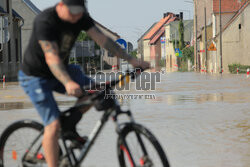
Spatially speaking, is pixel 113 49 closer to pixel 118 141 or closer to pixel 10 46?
pixel 118 141

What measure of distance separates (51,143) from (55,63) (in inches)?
26.8

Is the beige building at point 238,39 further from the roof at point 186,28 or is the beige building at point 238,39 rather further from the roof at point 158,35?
the roof at point 158,35

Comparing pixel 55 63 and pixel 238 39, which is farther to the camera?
pixel 238 39

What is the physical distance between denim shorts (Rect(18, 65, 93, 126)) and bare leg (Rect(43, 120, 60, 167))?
5 cm

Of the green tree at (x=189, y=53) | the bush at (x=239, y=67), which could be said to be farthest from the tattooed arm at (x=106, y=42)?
the green tree at (x=189, y=53)

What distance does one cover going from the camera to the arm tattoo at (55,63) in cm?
459

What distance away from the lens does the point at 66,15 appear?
4.65m

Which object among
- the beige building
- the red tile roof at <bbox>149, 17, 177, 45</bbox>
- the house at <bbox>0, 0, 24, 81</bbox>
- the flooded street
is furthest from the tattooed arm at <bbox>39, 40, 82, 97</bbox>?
the red tile roof at <bbox>149, 17, 177, 45</bbox>

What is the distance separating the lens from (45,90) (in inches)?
194

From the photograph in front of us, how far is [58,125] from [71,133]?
216 millimetres

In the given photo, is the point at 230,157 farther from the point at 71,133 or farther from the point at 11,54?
the point at 11,54

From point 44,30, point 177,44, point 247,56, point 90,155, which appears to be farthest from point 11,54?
point 177,44

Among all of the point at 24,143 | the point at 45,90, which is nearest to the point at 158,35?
the point at 24,143

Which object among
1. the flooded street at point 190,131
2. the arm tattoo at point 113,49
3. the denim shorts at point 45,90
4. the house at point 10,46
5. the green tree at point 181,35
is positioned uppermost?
the green tree at point 181,35
